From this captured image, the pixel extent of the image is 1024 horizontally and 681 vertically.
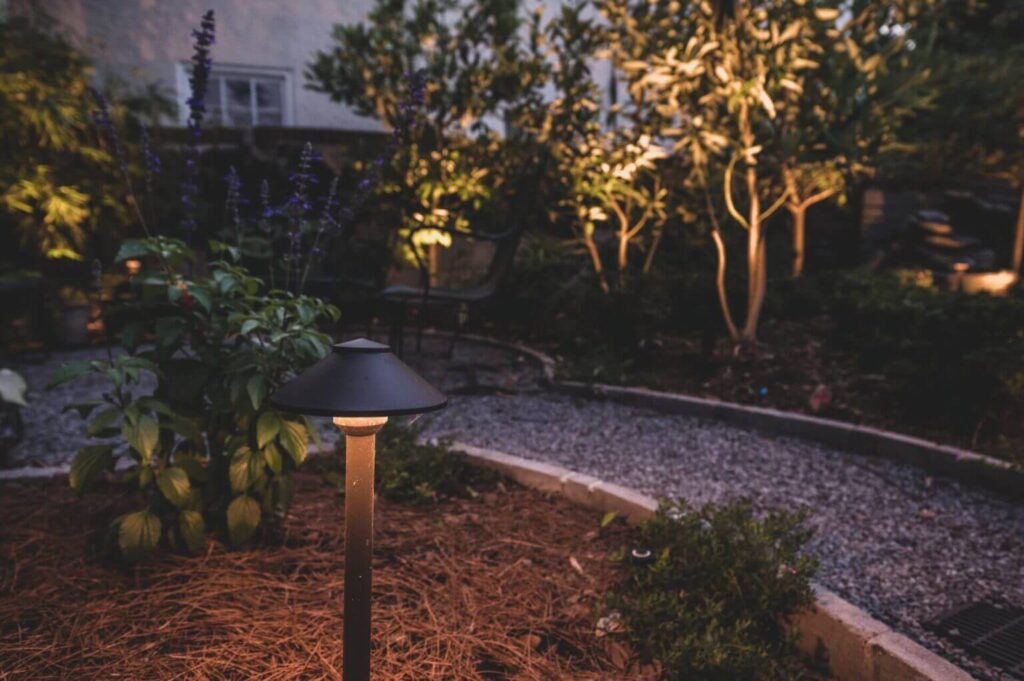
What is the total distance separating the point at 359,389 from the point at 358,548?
1.02ft

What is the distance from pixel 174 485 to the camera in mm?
1740

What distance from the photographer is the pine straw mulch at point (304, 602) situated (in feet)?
5.10

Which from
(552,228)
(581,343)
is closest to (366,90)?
(552,228)

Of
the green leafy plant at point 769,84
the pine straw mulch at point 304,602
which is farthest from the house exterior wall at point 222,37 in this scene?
the pine straw mulch at point 304,602

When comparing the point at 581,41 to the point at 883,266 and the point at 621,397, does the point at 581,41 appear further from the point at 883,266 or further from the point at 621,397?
the point at 883,266

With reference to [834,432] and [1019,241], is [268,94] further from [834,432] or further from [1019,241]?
[1019,241]

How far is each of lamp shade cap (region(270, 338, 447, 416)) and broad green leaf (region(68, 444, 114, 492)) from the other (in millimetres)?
878

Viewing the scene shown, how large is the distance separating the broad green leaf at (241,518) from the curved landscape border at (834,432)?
2991 mm

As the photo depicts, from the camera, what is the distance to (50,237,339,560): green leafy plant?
67.9 inches

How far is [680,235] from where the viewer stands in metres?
7.06

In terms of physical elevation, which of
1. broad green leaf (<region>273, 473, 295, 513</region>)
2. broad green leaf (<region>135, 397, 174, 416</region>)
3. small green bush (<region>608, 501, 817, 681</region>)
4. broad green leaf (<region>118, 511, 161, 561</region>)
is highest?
broad green leaf (<region>135, 397, 174, 416</region>)

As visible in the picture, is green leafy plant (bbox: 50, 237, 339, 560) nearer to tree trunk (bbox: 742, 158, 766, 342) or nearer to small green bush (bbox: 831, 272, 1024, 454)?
small green bush (bbox: 831, 272, 1024, 454)

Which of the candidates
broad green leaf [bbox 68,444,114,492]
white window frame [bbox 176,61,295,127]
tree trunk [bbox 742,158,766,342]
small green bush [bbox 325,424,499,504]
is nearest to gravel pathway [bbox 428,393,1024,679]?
small green bush [bbox 325,424,499,504]

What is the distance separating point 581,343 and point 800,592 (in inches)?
149
